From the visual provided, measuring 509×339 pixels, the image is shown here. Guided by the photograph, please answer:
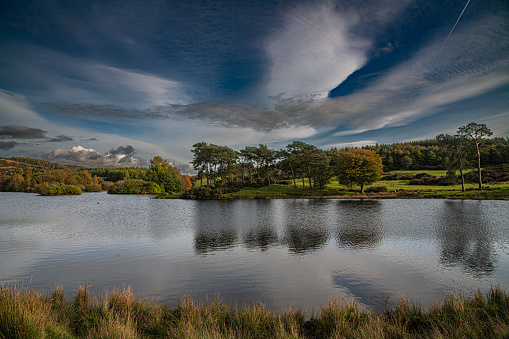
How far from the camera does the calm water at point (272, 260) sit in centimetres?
963

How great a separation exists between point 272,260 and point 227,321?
7.01 m

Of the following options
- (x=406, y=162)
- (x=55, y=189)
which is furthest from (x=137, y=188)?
(x=406, y=162)

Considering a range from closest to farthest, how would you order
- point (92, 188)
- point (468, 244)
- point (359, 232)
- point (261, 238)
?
point (468, 244), point (261, 238), point (359, 232), point (92, 188)

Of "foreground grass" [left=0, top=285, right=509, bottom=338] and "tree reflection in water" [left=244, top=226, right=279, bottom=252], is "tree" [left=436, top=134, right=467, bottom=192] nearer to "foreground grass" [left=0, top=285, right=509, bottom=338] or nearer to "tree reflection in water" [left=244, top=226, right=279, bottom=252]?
"tree reflection in water" [left=244, top=226, right=279, bottom=252]

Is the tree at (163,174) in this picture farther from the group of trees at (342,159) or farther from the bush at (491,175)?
the bush at (491,175)

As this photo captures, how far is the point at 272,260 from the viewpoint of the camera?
530 inches

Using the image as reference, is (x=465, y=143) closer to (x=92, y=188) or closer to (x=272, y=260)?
(x=272, y=260)

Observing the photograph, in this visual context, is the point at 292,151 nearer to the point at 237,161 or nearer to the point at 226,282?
the point at 237,161

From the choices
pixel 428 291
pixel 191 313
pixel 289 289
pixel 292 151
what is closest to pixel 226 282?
pixel 289 289

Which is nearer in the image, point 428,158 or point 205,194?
point 205,194

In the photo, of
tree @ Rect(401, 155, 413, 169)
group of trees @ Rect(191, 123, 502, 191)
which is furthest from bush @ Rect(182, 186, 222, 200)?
tree @ Rect(401, 155, 413, 169)

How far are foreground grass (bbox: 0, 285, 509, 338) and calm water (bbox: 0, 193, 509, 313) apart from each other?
65.6 inches

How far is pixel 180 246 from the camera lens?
666 inches

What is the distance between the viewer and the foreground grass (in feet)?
17.2
